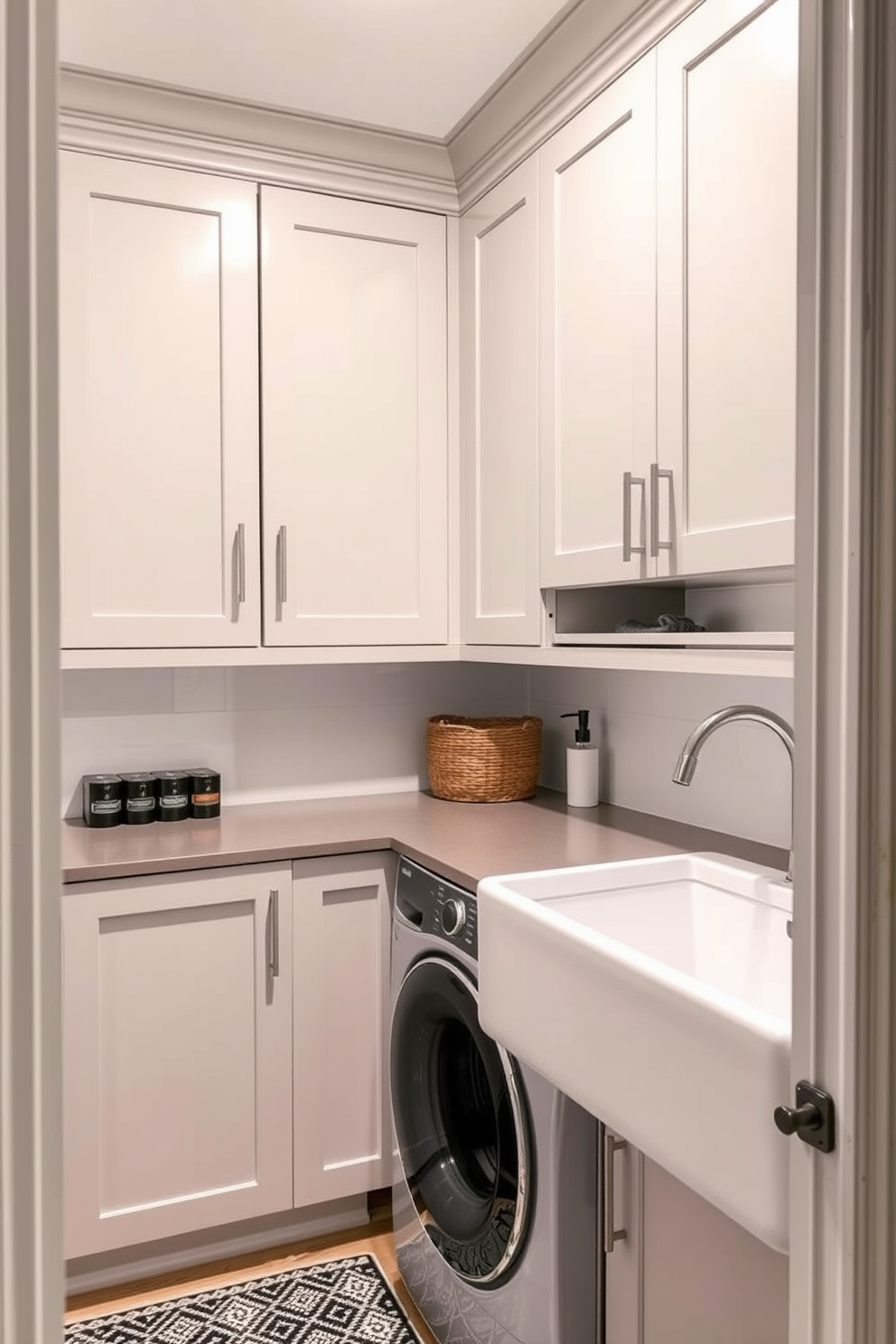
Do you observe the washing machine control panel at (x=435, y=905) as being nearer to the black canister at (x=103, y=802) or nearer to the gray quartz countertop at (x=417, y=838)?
the gray quartz countertop at (x=417, y=838)

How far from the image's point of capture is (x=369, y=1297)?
6.38 feet

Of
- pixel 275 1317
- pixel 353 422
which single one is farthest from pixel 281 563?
pixel 275 1317

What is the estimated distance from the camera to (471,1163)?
172 centimetres

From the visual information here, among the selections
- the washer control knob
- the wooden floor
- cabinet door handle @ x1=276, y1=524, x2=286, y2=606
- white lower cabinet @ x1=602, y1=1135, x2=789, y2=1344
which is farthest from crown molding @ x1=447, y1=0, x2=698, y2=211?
the wooden floor

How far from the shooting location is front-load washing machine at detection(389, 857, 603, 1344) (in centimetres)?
140

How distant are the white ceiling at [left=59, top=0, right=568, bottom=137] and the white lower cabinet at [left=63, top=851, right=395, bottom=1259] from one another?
154cm

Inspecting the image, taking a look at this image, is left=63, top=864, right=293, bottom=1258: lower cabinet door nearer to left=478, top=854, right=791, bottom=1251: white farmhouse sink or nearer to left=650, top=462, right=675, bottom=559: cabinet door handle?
left=478, top=854, right=791, bottom=1251: white farmhouse sink

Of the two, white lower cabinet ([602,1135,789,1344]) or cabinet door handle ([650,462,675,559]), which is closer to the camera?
white lower cabinet ([602,1135,789,1344])

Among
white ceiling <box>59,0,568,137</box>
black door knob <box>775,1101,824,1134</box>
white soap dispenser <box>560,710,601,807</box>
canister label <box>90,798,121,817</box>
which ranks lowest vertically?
black door knob <box>775,1101,824,1134</box>

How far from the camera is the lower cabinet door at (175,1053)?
6.14 ft

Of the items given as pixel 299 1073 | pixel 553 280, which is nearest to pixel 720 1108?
pixel 299 1073

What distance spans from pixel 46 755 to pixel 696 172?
1.42 meters

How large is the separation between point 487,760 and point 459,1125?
85 cm

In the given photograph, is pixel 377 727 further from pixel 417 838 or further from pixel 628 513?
pixel 628 513
